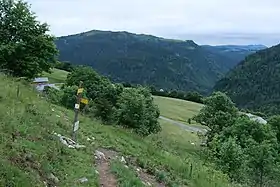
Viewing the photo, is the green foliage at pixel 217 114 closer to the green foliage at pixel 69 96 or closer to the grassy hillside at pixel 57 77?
the green foliage at pixel 69 96

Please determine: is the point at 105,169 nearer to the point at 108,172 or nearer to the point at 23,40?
the point at 108,172

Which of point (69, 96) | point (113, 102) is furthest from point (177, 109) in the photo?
point (69, 96)

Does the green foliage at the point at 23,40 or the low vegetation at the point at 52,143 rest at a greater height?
the green foliage at the point at 23,40

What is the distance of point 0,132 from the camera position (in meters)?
10.8

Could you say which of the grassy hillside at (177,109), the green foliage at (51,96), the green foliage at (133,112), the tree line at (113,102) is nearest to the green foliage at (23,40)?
the green foliage at (51,96)

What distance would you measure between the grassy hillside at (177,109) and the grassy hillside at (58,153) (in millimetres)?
95494

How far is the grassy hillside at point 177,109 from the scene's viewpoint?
383 ft

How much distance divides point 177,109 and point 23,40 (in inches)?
3815

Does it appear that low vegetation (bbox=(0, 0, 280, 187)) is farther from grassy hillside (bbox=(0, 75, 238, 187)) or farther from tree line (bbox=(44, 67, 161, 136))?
tree line (bbox=(44, 67, 161, 136))

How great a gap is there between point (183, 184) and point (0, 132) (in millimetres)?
6460

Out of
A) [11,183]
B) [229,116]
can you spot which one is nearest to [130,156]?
[11,183]

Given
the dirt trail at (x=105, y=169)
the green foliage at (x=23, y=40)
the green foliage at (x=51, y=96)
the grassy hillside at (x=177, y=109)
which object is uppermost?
the green foliage at (x=23, y=40)

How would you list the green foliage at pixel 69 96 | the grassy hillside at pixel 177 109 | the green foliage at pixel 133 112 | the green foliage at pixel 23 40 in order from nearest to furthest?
the green foliage at pixel 23 40
the green foliage at pixel 133 112
the green foliage at pixel 69 96
the grassy hillside at pixel 177 109

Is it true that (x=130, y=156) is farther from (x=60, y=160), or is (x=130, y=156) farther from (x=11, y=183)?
(x=11, y=183)
